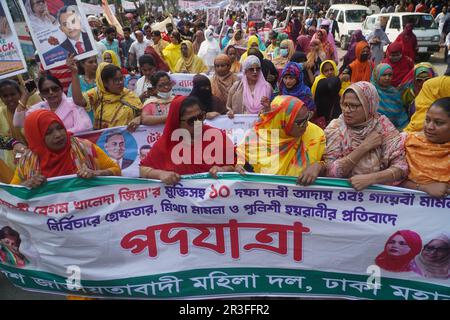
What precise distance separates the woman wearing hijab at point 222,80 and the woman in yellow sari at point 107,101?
4.63 feet

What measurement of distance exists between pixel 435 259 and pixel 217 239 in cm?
133

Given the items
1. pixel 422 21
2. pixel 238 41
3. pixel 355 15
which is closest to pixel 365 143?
pixel 238 41

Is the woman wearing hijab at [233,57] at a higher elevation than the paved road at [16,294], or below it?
higher

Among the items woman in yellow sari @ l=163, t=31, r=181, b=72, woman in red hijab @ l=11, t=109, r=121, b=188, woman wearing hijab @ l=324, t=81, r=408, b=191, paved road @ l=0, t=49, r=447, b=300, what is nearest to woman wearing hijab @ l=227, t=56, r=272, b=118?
woman wearing hijab @ l=324, t=81, r=408, b=191

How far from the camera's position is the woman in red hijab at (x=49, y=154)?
2.68 metres

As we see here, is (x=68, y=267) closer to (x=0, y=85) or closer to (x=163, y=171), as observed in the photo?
(x=163, y=171)

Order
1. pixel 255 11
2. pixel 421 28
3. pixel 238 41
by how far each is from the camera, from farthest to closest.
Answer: pixel 421 28
pixel 255 11
pixel 238 41

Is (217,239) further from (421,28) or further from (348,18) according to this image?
(348,18)

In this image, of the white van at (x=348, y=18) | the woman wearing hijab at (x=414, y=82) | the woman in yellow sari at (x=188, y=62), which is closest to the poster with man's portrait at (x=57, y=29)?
the woman in yellow sari at (x=188, y=62)

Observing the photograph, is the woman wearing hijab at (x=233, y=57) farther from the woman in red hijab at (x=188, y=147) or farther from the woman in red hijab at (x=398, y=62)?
the woman in red hijab at (x=188, y=147)

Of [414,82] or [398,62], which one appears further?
[398,62]

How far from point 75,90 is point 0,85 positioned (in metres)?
0.69

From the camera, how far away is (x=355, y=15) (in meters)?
21.2
